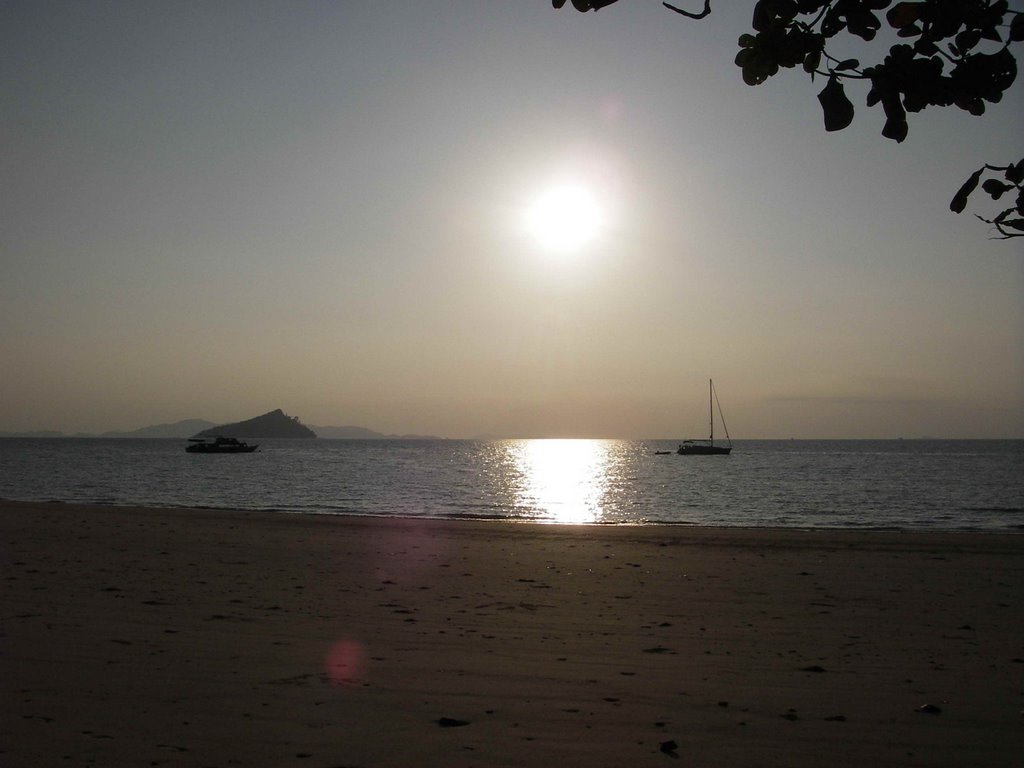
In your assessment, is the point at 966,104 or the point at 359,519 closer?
the point at 966,104

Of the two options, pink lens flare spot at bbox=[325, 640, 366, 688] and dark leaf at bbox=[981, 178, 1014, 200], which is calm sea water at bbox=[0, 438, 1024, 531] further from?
dark leaf at bbox=[981, 178, 1014, 200]

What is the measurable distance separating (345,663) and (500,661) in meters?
1.60

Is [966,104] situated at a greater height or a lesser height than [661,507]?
greater

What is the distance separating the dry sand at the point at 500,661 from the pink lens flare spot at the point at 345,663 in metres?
0.05

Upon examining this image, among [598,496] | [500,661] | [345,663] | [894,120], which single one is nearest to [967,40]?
[894,120]

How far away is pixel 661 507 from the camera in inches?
1722

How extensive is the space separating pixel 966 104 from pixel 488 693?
6000mm

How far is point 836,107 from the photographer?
2680mm

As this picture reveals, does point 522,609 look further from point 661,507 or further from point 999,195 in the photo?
point 661,507

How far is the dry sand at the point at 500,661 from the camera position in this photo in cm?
577

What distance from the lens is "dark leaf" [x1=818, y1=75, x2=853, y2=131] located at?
2.66 meters

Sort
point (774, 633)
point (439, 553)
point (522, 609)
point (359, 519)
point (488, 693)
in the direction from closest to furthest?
point (488, 693) < point (774, 633) < point (522, 609) < point (439, 553) < point (359, 519)

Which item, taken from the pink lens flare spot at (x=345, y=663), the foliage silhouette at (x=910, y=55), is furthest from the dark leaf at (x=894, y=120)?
the pink lens flare spot at (x=345, y=663)

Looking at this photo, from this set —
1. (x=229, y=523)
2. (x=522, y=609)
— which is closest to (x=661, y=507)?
(x=229, y=523)
